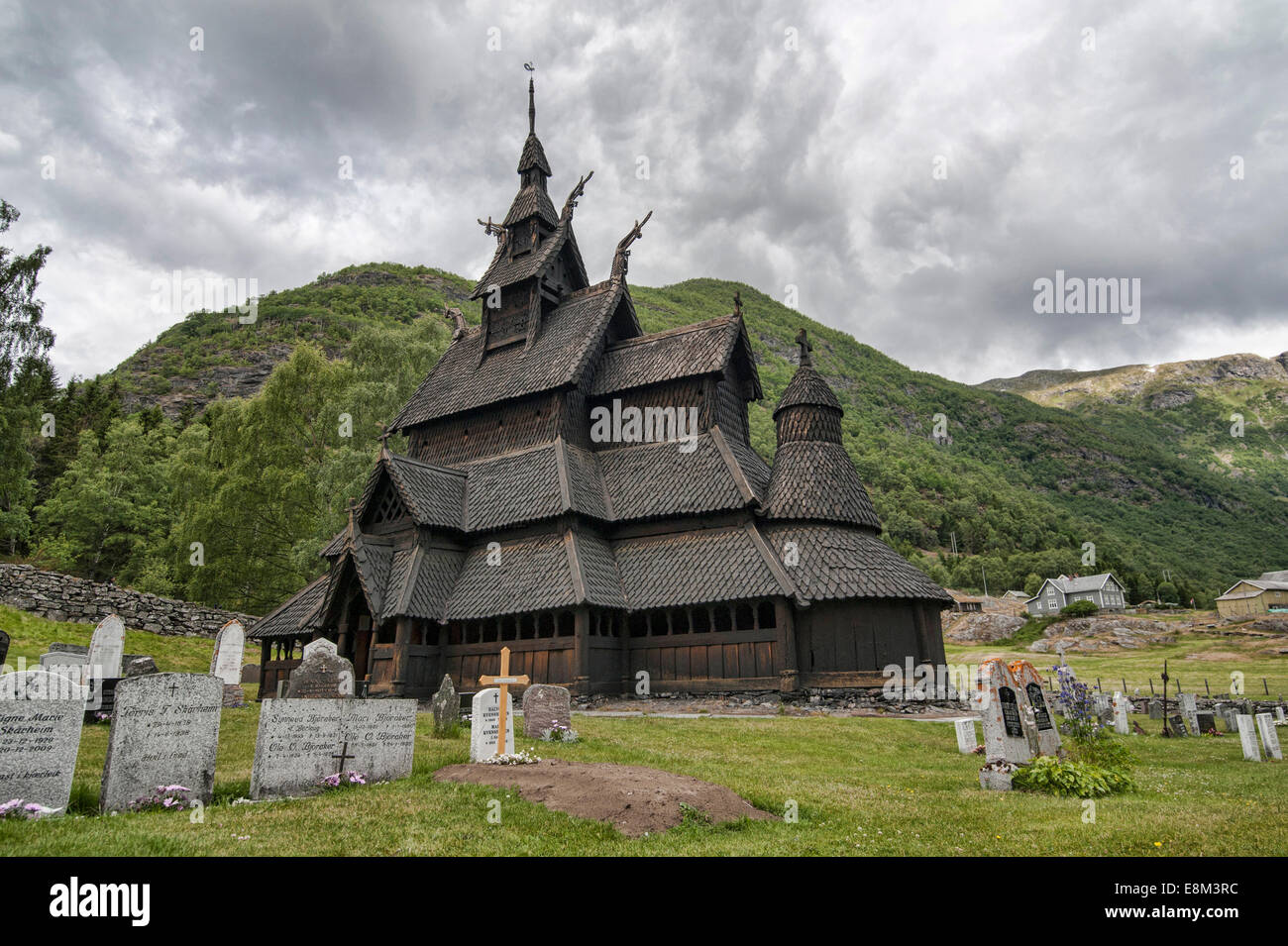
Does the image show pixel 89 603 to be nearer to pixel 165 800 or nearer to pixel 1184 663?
pixel 165 800

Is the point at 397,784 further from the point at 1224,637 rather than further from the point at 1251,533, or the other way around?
the point at 1251,533

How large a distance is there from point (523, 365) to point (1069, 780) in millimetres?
23273

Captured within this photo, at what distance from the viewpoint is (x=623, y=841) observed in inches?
272

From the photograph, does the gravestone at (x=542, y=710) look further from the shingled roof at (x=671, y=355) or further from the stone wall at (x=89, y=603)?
the stone wall at (x=89, y=603)

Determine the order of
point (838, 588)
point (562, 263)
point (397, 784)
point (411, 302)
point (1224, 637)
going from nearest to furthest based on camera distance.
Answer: point (397, 784) → point (838, 588) → point (562, 263) → point (1224, 637) → point (411, 302)

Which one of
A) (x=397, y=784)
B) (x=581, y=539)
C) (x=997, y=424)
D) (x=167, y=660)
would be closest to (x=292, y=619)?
(x=167, y=660)

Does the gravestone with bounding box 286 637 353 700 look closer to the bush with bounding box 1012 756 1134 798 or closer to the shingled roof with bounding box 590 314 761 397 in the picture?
the bush with bounding box 1012 756 1134 798

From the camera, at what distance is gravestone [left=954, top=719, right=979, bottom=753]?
569 inches

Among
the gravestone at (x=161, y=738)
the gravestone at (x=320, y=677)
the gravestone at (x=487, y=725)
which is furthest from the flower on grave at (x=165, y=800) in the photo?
the gravestone at (x=320, y=677)

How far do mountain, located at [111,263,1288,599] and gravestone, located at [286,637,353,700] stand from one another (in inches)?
2914

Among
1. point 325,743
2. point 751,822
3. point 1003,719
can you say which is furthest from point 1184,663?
point 325,743

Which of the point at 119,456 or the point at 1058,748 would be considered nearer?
the point at 1058,748

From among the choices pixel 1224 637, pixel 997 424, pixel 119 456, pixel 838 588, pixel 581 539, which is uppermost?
pixel 997 424

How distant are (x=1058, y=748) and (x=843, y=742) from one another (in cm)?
391
